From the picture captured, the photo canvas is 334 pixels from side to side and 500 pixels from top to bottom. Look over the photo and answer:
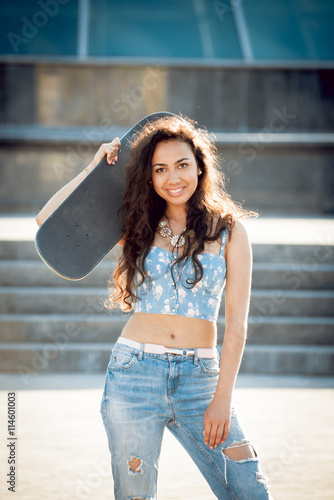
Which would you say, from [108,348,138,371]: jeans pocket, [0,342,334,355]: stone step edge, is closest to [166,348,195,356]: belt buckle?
[108,348,138,371]: jeans pocket

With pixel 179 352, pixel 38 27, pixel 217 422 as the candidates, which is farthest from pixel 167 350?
pixel 38 27

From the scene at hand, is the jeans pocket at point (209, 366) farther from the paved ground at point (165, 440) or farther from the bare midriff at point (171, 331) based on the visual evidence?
the paved ground at point (165, 440)

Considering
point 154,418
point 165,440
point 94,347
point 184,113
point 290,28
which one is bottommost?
point 165,440

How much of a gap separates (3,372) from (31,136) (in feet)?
16.3

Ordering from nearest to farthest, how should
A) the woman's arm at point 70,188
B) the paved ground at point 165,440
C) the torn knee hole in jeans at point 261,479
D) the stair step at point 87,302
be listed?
the torn knee hole in jeans at point 261,479, the woman's arm at point 70,188, the paved ground at point 165,440, the stair step at point 87,302

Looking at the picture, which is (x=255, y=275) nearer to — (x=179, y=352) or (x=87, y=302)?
(x=87, y=302)

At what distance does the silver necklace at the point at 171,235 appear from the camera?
275 cm

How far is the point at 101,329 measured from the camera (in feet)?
22.7

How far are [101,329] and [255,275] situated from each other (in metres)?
1.69

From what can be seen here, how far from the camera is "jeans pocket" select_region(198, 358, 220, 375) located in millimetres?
2604

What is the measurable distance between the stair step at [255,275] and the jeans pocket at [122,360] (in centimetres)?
461

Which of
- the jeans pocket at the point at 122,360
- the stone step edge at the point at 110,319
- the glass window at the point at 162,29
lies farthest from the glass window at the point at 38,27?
the jeans pocket at the point at 122,360

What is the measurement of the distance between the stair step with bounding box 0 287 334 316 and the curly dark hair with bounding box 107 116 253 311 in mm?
4210

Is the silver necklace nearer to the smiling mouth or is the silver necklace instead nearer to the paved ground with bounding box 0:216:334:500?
the smiling mouth
